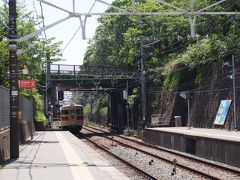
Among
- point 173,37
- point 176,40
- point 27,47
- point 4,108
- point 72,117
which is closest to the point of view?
point 4,108

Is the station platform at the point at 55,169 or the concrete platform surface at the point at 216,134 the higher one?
the concrete platform surface at the point at 216,134

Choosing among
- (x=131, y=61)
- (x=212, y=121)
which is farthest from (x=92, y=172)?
(x=131, y=61)

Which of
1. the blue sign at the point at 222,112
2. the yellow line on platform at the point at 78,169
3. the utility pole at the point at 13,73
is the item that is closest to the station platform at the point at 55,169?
the yellow line on platform at the point at 78,169

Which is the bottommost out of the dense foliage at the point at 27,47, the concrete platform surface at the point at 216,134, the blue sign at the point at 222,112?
the concrete platform surface at the point at 216,134

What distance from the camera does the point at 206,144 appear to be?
22.6 metres

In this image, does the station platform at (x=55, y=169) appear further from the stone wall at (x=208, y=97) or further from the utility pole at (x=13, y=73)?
the stone wall at (x=208, y=97)

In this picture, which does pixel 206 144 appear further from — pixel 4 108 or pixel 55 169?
pixel 55 169

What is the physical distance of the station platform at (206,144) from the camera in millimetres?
19266

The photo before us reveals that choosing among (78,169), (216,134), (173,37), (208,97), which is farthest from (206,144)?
(173,37)

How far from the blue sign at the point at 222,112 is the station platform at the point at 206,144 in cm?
425

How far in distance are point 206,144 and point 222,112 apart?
10.8m

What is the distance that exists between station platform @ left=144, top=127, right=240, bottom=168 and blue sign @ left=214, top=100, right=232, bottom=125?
425 cm

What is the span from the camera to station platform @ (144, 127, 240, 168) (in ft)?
63.2

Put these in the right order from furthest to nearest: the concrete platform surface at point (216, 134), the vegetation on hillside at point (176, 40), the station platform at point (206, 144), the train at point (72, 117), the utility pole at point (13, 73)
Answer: the train at point (72, 117) < the vegetation on hillside at point (176, 40) < the concrete platform surface at point (216, 134) < the station platform at point (206, 144) < the utility pole at point (13, 73)
